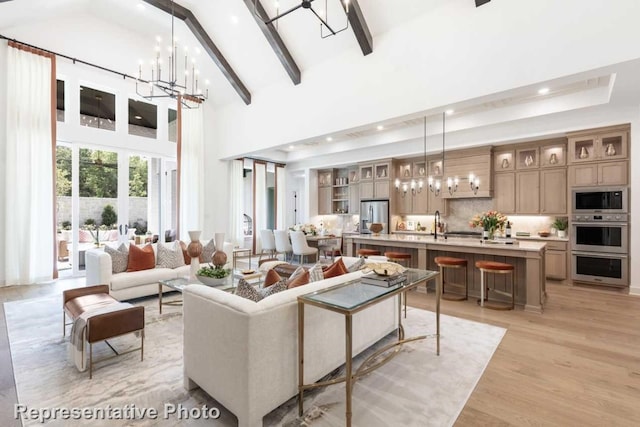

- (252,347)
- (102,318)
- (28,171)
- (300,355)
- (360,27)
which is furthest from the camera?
(28,171)

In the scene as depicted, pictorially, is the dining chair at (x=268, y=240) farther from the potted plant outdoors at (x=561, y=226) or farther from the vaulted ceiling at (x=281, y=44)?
the potted plant outdoors at (x=561, y=226)

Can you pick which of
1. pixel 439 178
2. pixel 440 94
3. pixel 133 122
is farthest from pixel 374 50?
pixel 133 122

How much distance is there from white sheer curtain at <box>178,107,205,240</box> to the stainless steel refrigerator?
4.54 metres

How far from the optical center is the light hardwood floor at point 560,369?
2.03 m

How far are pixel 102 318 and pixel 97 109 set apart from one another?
237 inches

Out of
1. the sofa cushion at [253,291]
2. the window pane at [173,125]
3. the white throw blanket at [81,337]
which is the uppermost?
the window pane at [173,125]

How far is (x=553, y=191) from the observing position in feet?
19.7

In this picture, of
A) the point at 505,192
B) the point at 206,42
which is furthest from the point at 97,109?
the point at 505,192

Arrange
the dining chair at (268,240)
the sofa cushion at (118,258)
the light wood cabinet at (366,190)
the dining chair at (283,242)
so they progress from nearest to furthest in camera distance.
Answer: the sofa cushion at (118,258) < the dining chair at (283,242) < the dining chair at (268,240) < the light wood cabinet at (366,190)

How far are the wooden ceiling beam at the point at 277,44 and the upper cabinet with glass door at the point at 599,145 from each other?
5511 mm

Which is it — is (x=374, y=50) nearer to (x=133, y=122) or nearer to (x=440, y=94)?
(x=440, y=94)

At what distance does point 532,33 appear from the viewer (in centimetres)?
355

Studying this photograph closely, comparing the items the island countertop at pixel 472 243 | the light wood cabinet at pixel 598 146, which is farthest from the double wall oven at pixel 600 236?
the island countertop at pixel 472 243

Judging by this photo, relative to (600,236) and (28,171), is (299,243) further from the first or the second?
(600,236)
